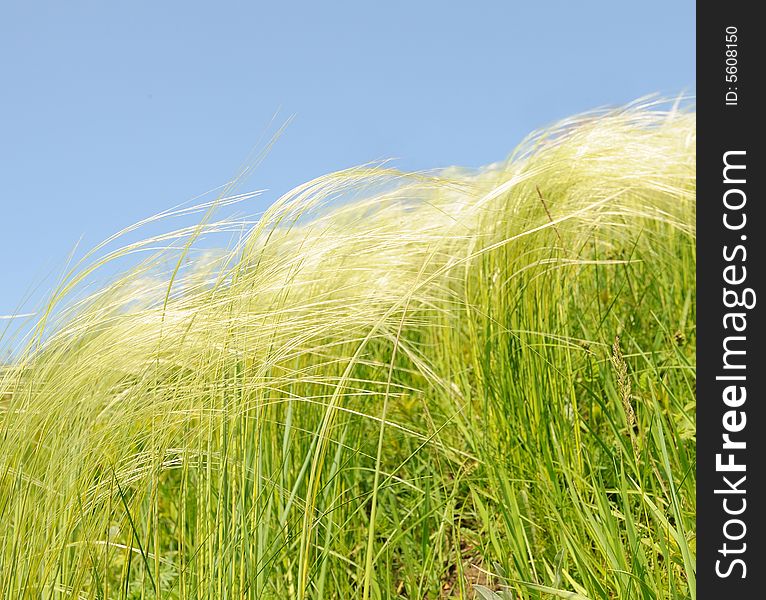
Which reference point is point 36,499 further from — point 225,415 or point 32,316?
point 32,316

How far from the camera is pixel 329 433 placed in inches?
52.6

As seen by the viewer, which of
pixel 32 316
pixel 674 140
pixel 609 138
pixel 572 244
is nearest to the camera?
pixel 32 316

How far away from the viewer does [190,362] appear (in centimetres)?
144

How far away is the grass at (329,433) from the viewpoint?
1.31 meters

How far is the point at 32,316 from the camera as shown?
5.51ft

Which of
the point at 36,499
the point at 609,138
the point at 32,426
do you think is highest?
the point at 609,138

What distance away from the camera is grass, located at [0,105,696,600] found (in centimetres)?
131

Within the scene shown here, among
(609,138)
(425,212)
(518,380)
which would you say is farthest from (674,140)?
(518,380)

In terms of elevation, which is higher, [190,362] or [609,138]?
[609,138]

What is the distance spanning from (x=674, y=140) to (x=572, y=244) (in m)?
1.27
